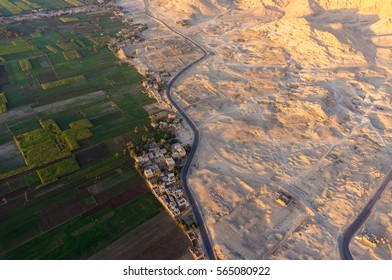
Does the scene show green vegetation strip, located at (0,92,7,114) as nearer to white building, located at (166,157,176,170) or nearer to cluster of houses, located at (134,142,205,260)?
cluster of houses, located at (134,142,205,260)

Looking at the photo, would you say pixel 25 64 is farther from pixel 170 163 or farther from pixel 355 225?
pixel 355 225

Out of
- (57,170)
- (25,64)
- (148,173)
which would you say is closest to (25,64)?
(25,64)

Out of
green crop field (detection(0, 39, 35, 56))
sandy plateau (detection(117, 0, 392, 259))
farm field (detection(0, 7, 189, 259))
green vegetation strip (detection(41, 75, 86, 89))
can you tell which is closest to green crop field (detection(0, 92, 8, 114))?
farm field (detection(0, 7, 189, 259))

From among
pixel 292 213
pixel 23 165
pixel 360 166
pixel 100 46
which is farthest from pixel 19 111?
pixel 360 166

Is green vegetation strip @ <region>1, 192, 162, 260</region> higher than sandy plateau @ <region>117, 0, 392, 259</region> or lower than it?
lower

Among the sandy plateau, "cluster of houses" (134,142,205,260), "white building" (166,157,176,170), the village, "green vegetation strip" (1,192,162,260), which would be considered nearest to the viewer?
"green vegetation strip" (1,192,162,260)
